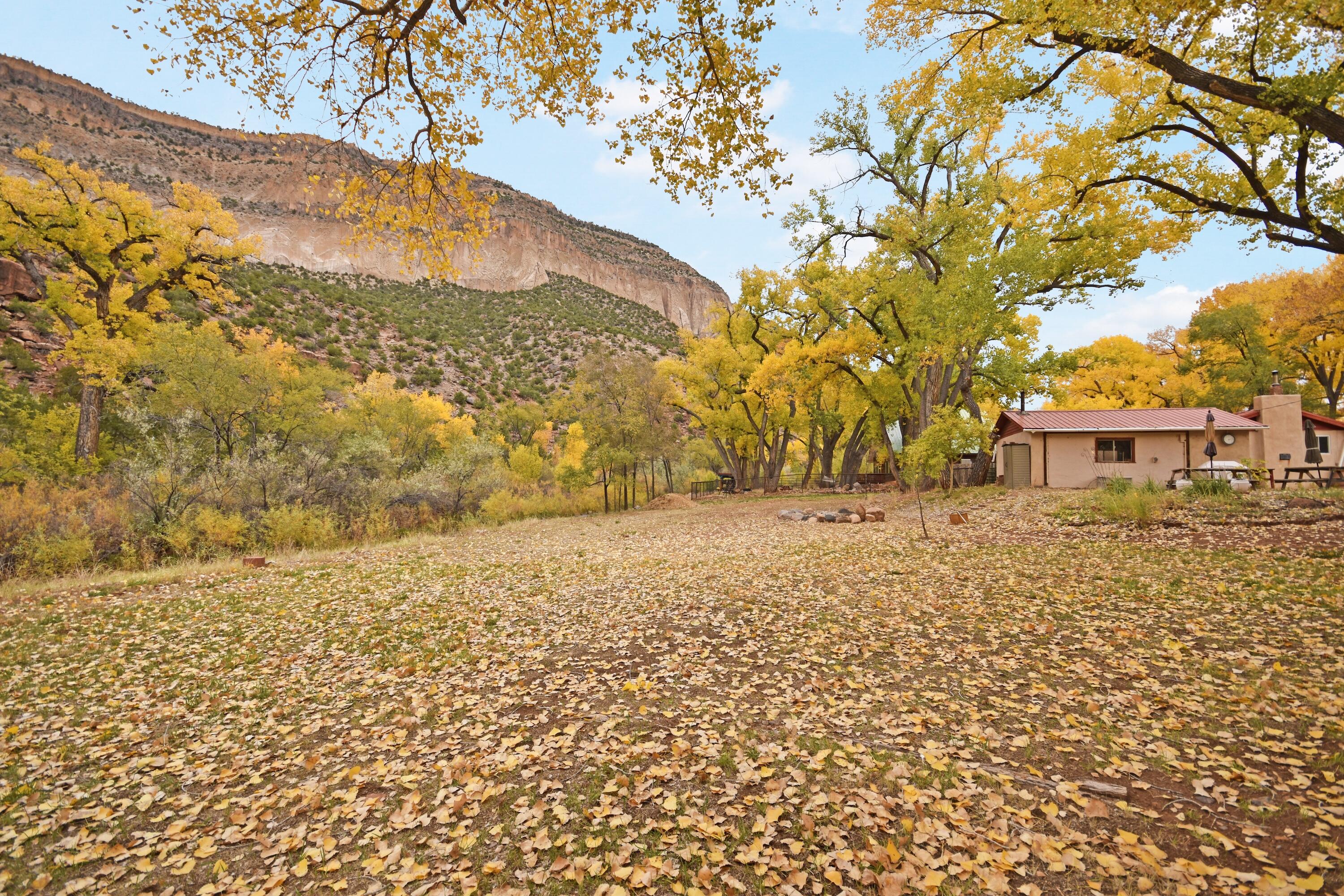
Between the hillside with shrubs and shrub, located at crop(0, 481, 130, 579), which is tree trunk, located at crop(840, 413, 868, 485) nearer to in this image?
the hillside with shrubs

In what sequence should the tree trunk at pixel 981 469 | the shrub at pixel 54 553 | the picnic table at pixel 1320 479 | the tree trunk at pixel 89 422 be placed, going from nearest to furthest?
the shrub at pixel 54 553 < the picnic table at pixel 1320 479 < the tree trunk at pixel 89 422 < the tree trunk at pixel 981 469

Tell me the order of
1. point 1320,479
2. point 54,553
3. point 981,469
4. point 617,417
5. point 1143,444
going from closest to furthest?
point 54,553, point 1320,479, point 1143,444, point 981,469, point 617,417

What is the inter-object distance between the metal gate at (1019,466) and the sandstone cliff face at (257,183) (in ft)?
81.5

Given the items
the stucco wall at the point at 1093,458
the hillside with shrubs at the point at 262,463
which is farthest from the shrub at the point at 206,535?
the stucco wall at the point at 1093,458

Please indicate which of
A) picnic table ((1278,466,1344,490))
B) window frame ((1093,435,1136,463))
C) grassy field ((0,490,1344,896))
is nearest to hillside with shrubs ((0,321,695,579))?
grassy field ((0,490,1344,896))

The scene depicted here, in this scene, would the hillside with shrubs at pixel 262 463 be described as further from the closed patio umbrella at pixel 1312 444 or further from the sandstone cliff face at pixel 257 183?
the closed patio umbrella at pixel 1312 444

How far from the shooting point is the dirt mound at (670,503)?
26.0 metres

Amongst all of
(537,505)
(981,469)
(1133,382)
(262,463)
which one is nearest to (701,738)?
(262,463)

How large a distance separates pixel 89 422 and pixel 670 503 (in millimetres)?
21868

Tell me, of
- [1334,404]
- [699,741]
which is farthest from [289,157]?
[1334,404]

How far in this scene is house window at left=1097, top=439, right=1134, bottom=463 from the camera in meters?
20.9

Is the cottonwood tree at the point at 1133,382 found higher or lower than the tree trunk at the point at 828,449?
higher

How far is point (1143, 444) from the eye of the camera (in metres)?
→ 20.8

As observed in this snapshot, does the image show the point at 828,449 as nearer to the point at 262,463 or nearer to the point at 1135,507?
the point at 1135,507
